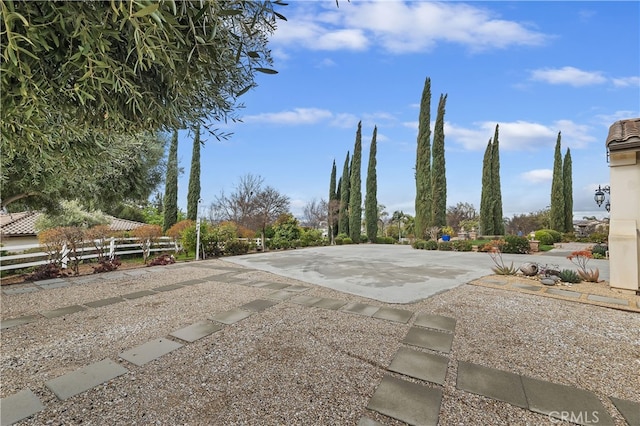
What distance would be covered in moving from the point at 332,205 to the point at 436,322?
20941 mm

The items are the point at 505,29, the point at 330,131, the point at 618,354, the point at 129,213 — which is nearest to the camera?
the point at 618,354

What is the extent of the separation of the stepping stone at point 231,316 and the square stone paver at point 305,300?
89cm

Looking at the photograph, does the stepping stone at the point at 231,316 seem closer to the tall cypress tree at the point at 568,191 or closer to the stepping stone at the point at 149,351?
the stepping stone at the point at 149,351

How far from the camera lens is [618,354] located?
9.54ft

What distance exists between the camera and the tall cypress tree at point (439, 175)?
18.7m

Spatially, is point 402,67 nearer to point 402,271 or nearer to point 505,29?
point 505,29

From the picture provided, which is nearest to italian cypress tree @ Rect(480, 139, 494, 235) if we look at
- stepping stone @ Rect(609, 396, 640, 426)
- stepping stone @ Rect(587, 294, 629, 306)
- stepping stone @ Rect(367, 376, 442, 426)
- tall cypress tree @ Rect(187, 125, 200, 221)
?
stepping stone @ Rect(587, 294, 629, 306)

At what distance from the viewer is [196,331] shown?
3.45 metres

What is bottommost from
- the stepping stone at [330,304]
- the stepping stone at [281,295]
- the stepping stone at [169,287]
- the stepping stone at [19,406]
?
the stepping stone at [19,406]

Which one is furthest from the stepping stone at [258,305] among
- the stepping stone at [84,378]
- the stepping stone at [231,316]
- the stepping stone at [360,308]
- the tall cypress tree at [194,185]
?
the tall cypress tree at [194,185]

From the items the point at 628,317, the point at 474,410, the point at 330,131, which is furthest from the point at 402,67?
the point at 474,410

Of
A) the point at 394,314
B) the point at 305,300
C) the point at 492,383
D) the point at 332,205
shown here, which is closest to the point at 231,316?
the point at 305,300

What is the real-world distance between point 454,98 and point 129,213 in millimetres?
25590

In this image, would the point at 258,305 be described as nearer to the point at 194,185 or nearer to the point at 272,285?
the point at 272,285
